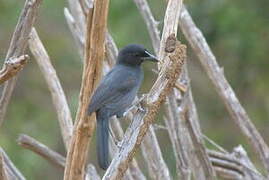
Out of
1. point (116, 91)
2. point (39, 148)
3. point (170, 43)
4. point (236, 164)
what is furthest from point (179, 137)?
point (170, 43)

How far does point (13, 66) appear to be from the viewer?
399cm

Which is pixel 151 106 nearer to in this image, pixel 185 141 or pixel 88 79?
pixel 88 79

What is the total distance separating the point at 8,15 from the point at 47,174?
214 centimetres

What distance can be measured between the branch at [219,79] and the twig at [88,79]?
143 centimetres

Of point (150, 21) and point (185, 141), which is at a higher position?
point (150, 21)

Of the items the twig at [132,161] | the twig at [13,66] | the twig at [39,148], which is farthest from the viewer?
the twig at [132,161]

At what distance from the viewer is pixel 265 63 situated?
11328mm

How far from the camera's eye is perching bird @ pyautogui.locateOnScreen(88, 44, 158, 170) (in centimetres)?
521

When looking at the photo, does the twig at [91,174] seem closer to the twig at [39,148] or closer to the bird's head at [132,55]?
the twig at [39,148]

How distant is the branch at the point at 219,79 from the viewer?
5789 millimetres

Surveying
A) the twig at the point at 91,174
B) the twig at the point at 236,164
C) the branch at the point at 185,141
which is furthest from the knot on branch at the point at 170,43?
the twig at the point at 236,164

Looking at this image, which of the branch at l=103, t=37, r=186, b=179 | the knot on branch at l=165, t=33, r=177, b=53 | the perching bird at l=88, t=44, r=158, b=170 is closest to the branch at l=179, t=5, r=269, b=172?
the perching bird at l=88, t=44, r=158, b=170

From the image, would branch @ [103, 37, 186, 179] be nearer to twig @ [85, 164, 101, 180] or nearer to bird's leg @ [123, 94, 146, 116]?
bird's leg @ [123, 94, 146, 116]

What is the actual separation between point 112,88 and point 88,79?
48.1 inches
